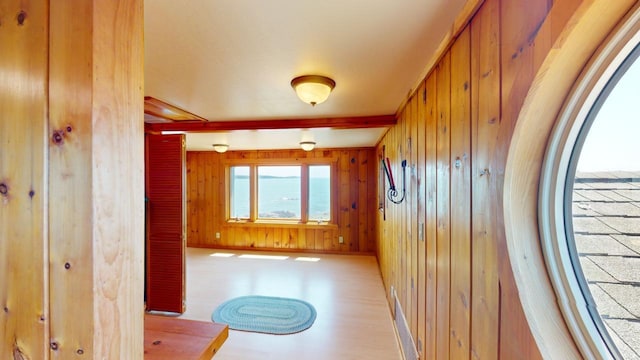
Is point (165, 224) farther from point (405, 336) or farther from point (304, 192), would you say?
point (304, 192)

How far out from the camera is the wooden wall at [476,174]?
2.25ft

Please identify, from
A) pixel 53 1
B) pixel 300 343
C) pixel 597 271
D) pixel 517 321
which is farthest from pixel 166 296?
pixel 597 271

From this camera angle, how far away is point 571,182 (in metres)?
0.66

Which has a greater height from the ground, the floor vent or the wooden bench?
the wooden bench

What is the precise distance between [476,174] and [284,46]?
1.08 meters

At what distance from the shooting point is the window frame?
215 inches

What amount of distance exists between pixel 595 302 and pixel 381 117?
2314mm

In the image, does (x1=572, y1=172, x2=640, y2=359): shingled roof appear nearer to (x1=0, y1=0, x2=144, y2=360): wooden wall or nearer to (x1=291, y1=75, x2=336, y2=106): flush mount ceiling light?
(x1=0, y1=0, x2=144, y2=360): wooden wall

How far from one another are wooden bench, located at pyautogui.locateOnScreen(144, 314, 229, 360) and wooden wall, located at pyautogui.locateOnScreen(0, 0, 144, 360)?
68 cm

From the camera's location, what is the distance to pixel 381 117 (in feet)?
8.84

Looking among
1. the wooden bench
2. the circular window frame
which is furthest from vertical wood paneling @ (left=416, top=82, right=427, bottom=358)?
the wooden bench

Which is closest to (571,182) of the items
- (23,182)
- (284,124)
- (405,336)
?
(23,182)

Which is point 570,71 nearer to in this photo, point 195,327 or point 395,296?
point 195,327

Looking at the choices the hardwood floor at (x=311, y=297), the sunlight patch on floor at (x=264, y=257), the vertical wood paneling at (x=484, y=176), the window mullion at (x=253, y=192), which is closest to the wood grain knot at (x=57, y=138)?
the vertical wood paneling at (x=484, y=176)
